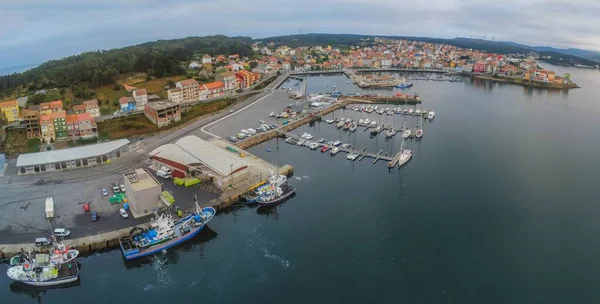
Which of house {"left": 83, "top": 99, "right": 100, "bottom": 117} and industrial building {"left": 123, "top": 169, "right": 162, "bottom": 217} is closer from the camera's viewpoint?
industrial building {"left": 123, "top": 169, "right": 162, "bottom": 217}

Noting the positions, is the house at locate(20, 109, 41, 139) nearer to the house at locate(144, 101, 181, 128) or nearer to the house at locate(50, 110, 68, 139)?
the house at locate(50, 110, 68, 139)

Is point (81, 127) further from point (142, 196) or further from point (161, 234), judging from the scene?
point (161, 234)

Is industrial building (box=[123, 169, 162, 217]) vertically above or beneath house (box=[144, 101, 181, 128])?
beneath

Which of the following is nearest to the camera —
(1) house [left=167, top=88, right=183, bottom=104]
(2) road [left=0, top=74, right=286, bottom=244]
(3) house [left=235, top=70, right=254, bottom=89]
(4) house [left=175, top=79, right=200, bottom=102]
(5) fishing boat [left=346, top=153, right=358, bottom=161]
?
(2) road [left=0, top=74, right=286, bottom=244]

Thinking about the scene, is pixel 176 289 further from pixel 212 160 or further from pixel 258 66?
pixel 258 66

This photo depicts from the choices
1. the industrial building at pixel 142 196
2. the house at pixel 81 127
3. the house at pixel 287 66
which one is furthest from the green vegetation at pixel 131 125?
the house at pixel 287 66

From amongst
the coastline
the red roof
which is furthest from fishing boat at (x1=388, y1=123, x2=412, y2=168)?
the coastline

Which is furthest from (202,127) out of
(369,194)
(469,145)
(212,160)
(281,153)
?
(469,145)

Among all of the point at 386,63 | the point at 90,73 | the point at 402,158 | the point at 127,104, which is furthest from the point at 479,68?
the point at 90,73
